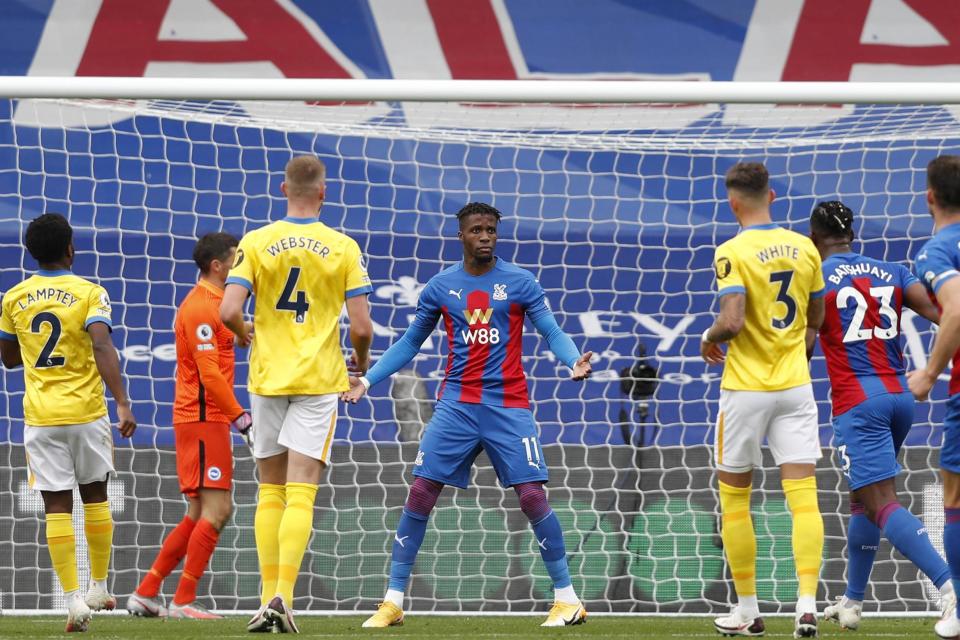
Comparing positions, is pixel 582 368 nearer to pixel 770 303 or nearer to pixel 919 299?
pixel 770 303

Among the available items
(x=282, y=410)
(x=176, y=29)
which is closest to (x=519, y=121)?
(x=176, y=29)

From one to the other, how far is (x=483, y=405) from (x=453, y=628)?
1144 mm

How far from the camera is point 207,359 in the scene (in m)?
7.26

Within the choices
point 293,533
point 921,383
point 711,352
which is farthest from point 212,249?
point 921,383

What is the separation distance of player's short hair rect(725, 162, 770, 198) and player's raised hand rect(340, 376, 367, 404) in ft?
Answer: 6.19

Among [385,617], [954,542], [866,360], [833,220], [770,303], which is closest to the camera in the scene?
[954,542]

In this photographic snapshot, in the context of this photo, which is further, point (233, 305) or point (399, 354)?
point (399, 354)

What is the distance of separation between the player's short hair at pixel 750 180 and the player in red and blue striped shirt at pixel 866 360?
0.41m

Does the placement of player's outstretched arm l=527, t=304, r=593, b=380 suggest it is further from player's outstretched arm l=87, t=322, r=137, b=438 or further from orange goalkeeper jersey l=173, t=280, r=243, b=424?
player's outstretched arm l=87, t=322, r=137, b=438

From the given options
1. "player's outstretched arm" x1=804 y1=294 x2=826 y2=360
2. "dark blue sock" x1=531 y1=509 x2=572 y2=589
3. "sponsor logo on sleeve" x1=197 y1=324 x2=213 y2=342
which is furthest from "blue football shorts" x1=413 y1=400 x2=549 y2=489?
"sponsor logo on sleeve" x1=197 y1=324 x2=213 y2=342

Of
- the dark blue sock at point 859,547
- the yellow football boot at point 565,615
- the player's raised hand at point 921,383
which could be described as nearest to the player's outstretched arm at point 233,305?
the yellow football boot at point 565,615

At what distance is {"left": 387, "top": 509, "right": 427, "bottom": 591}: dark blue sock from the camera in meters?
6.39

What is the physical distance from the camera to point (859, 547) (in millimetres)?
6355

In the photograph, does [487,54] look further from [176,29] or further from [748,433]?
[748,433]
